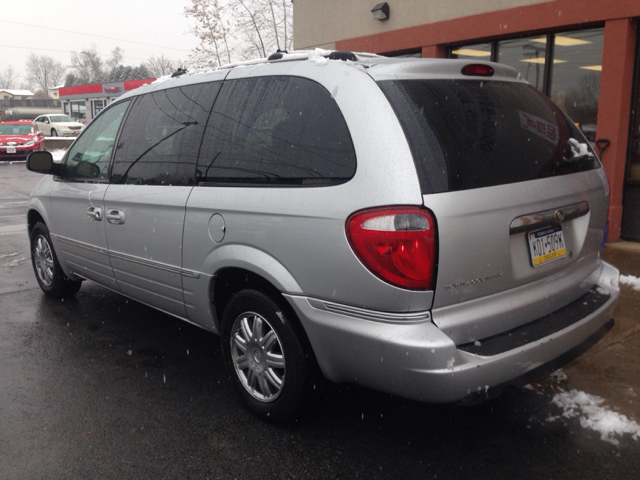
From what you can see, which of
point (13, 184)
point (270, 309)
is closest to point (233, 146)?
point (270, 309)

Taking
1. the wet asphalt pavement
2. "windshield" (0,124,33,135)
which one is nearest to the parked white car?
"windshield" (0,124,33,135)

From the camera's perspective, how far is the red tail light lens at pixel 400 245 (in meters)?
2.36

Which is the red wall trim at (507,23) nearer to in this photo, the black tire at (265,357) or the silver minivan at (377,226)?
the silver minivan at (377,226)

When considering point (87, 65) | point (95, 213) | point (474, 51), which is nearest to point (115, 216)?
point (95, 213)

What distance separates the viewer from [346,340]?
101 inches

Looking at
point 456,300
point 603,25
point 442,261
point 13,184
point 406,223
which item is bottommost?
point 13,184

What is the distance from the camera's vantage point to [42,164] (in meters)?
4.77

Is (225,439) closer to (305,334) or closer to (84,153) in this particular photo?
(305,334)

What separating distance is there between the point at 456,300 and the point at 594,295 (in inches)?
44.2

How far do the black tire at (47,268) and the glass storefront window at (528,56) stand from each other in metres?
6.24

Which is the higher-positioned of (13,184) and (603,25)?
(603,25)

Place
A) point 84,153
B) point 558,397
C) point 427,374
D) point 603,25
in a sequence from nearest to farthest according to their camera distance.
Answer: point 427,374 → point 558,397 → point 84,153 → point 603,25

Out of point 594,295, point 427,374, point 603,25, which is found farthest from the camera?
point 603,25

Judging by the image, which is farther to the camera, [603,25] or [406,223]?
[603,25]
